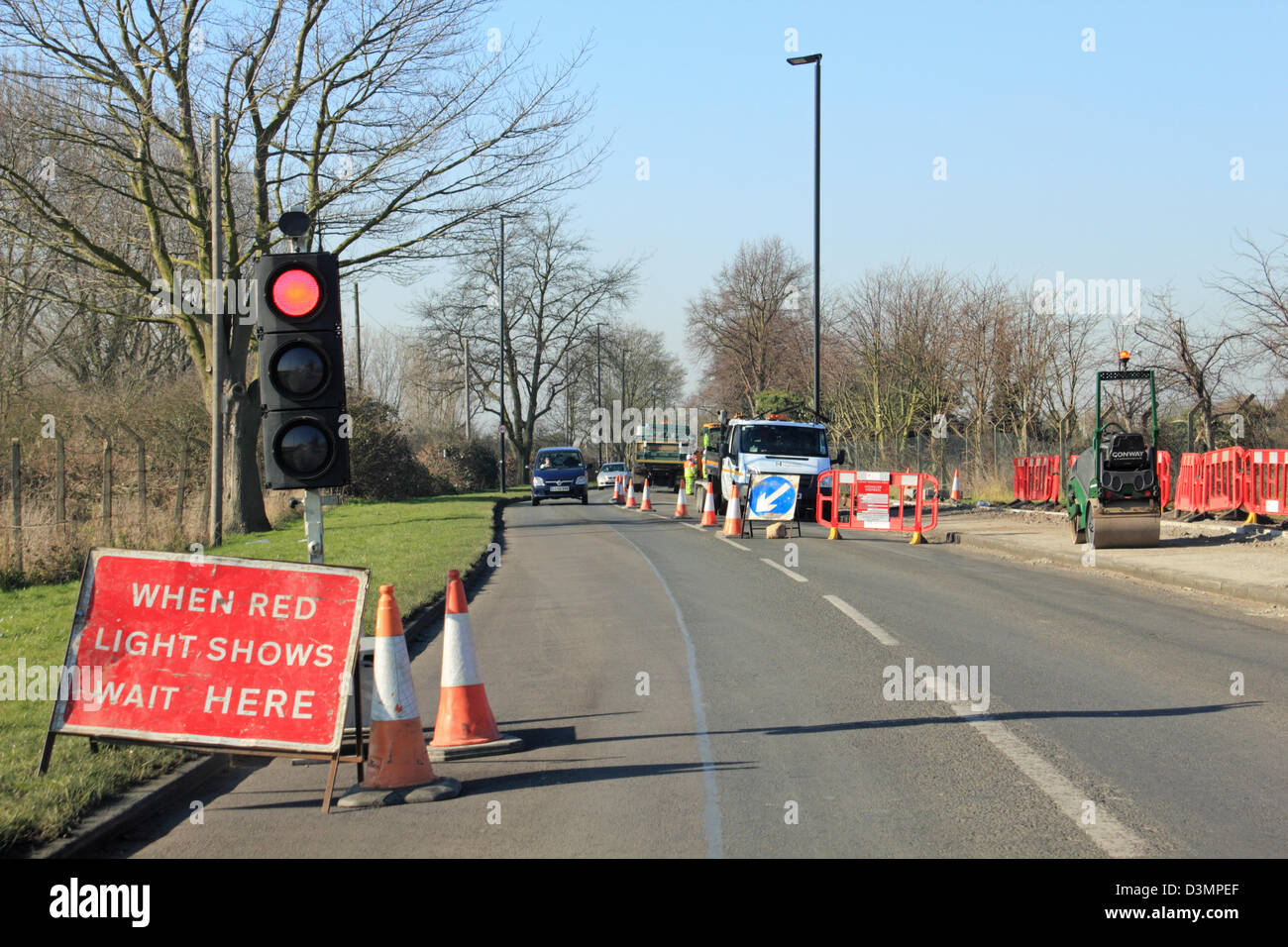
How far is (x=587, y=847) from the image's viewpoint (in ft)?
16.2

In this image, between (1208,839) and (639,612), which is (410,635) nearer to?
(639,612)

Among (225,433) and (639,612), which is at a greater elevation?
(225,433)

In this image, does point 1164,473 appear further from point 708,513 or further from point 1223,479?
point 708,513

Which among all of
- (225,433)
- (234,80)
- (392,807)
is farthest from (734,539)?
(392,807)

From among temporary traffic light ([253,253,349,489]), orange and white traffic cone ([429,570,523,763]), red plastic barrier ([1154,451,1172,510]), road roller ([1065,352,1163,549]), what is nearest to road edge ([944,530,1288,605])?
road roller ([1065,352,1163,549])

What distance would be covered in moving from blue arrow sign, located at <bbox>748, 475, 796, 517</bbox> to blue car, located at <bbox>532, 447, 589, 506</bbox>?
16656 mm

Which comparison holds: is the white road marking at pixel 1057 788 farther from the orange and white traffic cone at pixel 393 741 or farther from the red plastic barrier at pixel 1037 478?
the red plastic barrier at pixel 1037 478

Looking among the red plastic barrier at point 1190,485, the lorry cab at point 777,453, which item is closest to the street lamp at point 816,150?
the lorry cab at point 777,453

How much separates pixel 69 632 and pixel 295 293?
3.66 meters

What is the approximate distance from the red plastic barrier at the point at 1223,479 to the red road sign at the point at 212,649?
16809mm

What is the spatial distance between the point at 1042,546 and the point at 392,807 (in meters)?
15.1

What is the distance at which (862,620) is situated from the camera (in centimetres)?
1132

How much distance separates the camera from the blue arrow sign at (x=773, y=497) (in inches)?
938

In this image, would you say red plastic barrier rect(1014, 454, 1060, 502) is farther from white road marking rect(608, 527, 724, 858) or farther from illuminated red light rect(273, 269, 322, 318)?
illuminated red light rect(273, 269, 322, 318)
